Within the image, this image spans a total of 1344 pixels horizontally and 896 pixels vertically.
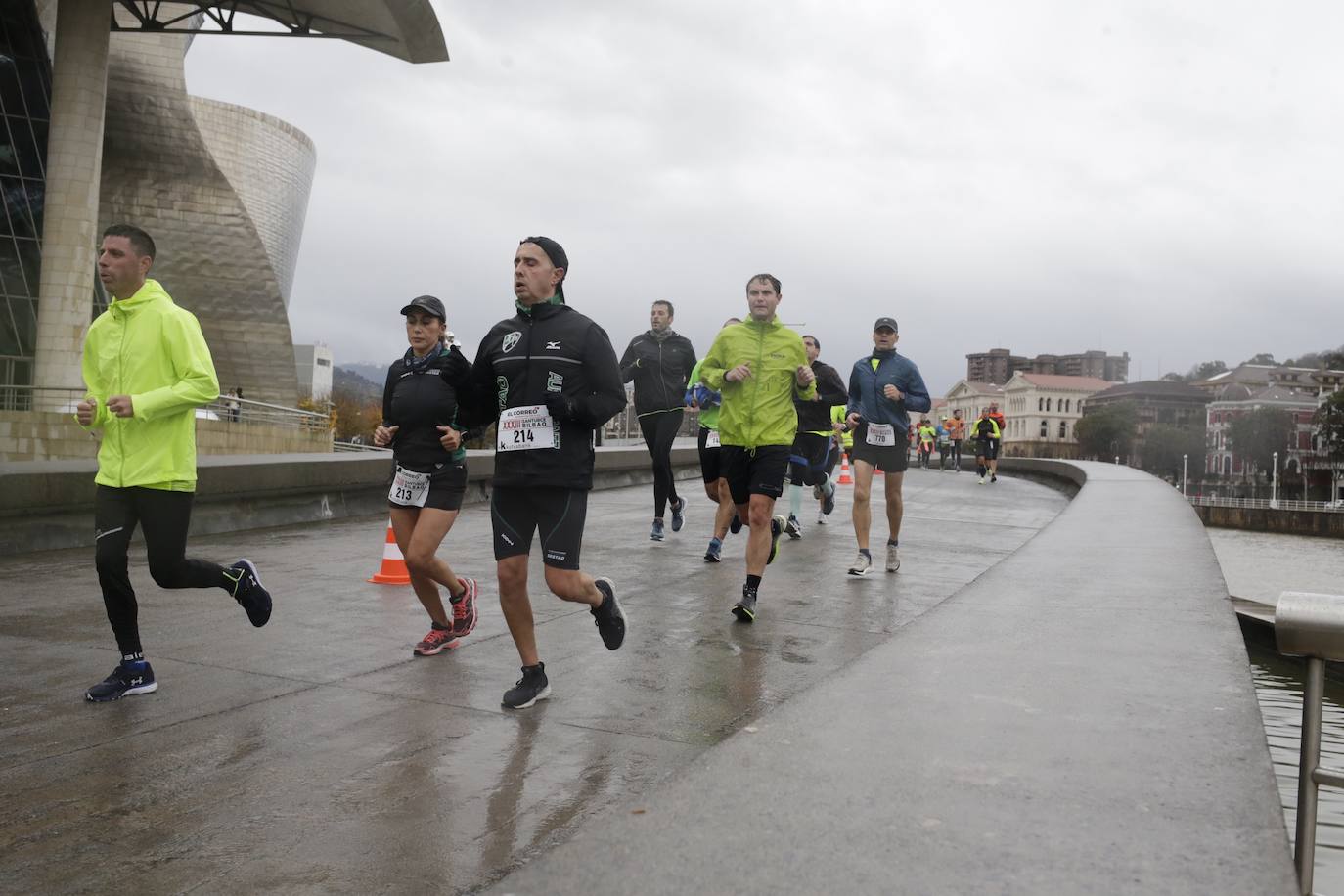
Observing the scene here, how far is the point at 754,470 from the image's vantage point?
22.9ft

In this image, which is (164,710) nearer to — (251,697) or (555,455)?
(251,697)

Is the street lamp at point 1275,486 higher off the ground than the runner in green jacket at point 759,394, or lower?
lower

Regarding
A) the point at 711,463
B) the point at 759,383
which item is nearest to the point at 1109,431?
the point at 711,463

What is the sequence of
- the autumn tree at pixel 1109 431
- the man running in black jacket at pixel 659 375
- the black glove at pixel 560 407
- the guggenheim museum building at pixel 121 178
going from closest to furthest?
the black glove at pixel 560 407 → the man running in black jacket at pixel 659 375 → the guggenheim museum building at pixel 121 178 → the autumn tree at pixel 1109 431

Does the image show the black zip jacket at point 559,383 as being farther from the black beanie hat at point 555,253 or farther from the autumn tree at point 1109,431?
the autumn tree at point 1109,431

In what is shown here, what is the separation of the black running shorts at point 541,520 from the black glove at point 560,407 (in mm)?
321

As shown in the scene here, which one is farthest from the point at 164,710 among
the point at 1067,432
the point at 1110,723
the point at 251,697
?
the point at 1067,432

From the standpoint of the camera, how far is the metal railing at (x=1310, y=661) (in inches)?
93.4

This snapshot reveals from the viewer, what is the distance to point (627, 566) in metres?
8.98

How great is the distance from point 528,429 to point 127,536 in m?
1.68

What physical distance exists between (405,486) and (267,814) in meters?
2.43

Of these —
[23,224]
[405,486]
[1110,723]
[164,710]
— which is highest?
[23,224]

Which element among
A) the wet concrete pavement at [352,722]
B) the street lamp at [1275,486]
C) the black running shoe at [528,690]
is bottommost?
the street lamp at [1275,486]

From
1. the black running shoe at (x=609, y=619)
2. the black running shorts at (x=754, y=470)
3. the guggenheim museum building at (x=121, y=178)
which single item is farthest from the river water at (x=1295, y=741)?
the guggenheim museum building at (x=121, y=178)
